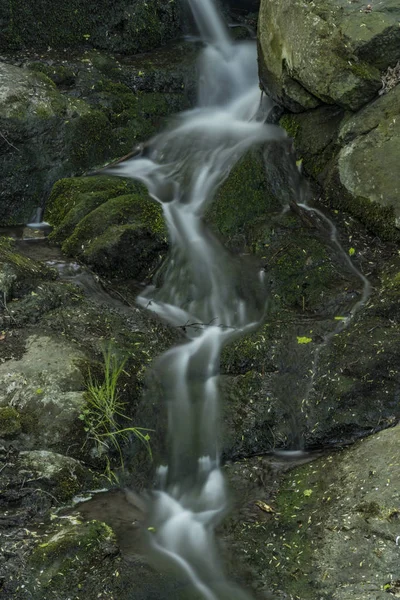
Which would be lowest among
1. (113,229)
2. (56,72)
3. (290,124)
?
(113,229)

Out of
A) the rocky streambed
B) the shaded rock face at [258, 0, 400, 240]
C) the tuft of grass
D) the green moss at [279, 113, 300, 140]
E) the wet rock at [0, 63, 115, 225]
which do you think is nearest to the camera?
the rocky streambed

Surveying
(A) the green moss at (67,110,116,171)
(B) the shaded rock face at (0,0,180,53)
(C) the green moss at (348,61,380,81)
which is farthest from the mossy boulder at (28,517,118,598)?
(B) the shaded rock face at (0,0,180,53)

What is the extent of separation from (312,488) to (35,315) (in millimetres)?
2619

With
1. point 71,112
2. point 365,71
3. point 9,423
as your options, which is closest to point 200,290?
point 9,423

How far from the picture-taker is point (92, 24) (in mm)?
9766

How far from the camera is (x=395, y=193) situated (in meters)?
6.64

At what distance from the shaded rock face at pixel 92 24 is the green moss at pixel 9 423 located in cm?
610

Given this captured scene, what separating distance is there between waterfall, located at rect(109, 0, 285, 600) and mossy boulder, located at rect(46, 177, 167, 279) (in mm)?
213

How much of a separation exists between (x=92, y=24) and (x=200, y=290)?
5009mm

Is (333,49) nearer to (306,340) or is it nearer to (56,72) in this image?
(306,340)

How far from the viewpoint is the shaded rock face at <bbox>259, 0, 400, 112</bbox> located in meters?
6.88

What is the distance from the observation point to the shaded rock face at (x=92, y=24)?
9398 millimetres

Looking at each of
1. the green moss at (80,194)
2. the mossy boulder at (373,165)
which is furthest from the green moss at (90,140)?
the mossy boulder at (373,165)

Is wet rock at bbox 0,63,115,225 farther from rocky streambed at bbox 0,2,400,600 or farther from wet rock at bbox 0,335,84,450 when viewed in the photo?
wet rock at bbox 0,335,84,450
